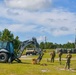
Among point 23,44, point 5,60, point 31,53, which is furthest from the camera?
point 31,53

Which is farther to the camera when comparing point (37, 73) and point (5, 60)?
point (5, 60)

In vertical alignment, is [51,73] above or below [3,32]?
below

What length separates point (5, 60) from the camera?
36.3m

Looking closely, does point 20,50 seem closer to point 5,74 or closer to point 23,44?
point 23,44

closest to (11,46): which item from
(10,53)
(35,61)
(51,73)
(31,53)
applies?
(10,53)

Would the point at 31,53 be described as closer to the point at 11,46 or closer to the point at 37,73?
the point at 11,46

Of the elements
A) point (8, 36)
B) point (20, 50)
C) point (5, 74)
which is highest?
point (8, 36)

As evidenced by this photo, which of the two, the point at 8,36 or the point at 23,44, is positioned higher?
the point at 8,36

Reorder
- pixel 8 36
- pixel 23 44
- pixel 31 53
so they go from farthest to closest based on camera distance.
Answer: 1. pixel 8 36
2. pixel 31 53
3. pixel 23 44

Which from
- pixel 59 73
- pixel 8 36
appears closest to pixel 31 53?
pixel 8 36

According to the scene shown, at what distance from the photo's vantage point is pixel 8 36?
101 m

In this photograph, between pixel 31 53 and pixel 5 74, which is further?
pixel 31 53

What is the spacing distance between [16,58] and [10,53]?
1203mm

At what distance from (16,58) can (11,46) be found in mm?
1563
